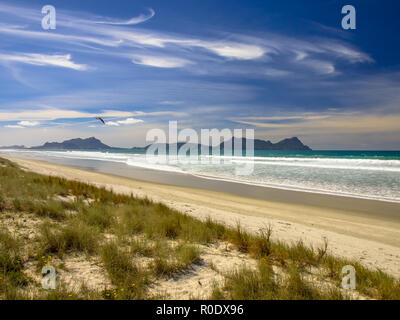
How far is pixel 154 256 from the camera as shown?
4.45 meters

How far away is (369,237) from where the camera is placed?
7.09 meters

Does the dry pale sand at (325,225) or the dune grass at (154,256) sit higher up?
the dune grass at (154,256)

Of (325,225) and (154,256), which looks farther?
(325,225)

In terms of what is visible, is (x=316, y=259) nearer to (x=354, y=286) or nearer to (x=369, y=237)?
(x=354, y=286)

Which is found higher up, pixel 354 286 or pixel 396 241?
pixel 354 286

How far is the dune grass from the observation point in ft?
11.0

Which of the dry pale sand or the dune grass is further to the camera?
the dry pale sand

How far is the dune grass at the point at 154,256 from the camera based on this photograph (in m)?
3.34

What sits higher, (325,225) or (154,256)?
(154,256)

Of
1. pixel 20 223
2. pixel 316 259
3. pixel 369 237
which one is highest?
pixel 20 223

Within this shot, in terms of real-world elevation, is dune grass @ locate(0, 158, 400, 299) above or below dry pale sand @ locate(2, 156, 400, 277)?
above

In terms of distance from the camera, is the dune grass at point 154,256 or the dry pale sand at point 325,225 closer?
the dune grass at point 154,256
